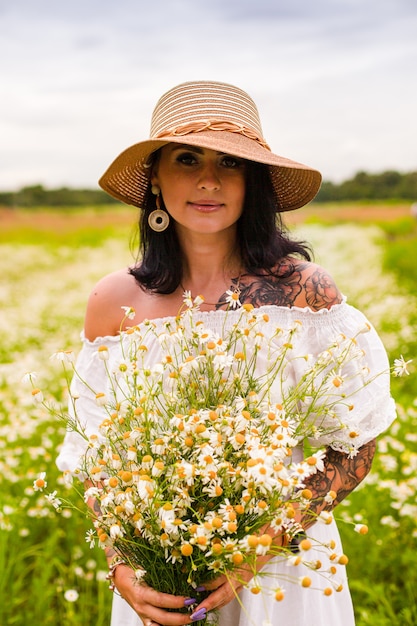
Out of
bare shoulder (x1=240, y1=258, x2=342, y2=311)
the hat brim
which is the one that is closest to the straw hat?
the hat brim

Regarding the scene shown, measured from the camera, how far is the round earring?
201 cm

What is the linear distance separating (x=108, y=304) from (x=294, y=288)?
1.90 ft

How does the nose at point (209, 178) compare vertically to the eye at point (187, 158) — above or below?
below

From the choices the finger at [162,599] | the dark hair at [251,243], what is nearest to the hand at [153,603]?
the finger at [162,599]

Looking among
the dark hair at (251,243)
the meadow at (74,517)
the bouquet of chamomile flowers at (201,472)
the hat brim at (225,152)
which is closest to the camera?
the bouquet of chamomile flowers at (201,472)

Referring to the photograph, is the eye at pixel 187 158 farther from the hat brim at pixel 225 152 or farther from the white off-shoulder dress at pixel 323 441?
the white off-shoulder dress at pixel 323 441

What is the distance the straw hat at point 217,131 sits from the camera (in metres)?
1.66

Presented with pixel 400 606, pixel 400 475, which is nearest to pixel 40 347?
pixel 400 475

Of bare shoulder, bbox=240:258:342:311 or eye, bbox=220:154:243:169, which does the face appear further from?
bare shoulder, bbox=240:258:342:311

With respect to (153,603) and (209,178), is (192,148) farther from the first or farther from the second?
(153,603)

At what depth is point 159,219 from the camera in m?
2.04

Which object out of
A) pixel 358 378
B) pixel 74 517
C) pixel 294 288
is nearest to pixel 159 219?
pixel 294 288

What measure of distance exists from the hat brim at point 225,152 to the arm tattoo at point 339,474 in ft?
2.48

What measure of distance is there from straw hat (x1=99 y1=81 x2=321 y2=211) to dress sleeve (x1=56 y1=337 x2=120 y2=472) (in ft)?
1.77
